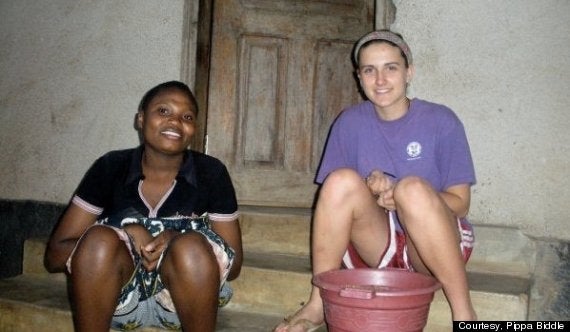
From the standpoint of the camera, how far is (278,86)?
3523 mm

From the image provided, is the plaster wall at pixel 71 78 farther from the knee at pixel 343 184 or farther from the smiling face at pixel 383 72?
the knee at pixel 343 184

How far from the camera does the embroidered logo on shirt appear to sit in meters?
2.05

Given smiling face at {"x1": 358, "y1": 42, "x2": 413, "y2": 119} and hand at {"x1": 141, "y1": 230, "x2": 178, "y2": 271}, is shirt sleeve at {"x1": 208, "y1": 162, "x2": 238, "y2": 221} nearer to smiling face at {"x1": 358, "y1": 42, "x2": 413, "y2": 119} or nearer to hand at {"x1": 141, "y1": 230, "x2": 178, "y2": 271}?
hand at {"x1": 141, "y1": 230, "x2": 178, "y2": 271}

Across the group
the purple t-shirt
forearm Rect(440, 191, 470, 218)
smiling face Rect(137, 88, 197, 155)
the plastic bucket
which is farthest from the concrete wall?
the plastic bucket

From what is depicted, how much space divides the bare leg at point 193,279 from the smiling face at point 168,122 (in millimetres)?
478

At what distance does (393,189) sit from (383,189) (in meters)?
0.05

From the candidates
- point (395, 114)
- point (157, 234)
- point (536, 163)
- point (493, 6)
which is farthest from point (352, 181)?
point (493, 6)

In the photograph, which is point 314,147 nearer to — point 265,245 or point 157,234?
point 265,245

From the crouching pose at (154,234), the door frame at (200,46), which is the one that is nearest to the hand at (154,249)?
the crouching pose at (154,234)

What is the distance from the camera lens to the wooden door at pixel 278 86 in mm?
3510

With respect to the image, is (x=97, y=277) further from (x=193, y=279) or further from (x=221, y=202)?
(x=221, y=202)

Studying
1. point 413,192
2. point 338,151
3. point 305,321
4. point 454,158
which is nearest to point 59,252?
point 305,321

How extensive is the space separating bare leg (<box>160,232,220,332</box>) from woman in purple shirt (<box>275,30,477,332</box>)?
1.19ft

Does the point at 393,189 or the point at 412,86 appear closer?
the point at 393,189
